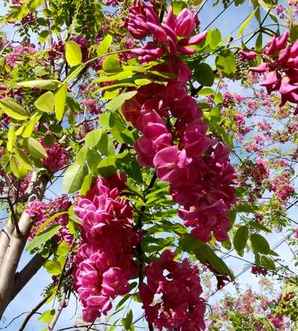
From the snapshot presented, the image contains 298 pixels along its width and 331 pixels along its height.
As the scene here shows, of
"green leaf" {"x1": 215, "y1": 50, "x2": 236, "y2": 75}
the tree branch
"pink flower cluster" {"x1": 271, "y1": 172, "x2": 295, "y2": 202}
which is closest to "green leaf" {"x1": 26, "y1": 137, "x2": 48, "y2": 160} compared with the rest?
"green leaf" {"x1": 215, "y1": 50, "x2": 236, "y2": 75}

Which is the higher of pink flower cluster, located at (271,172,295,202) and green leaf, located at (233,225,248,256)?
pink flower cluster, located at (271,172,295,202)

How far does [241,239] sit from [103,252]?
1.55 feet

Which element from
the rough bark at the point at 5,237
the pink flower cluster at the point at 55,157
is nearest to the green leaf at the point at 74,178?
the pink flower cluster at the point at 55,157

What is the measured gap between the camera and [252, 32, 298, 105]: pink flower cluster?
54.1 inches

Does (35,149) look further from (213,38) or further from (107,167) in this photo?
(213,38)

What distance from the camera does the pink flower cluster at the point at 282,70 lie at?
1.38 metres

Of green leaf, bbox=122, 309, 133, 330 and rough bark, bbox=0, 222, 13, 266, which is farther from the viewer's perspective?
rough bark, bbox=0, 222, 13, 266

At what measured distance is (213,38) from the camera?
156 centimetres

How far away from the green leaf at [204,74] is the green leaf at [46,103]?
1.39 ft

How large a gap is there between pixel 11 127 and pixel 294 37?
832mm

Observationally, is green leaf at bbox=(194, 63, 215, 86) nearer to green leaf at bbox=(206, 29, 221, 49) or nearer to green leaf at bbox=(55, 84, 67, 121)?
green leaf at bbox=(206, 29, 221, 49)

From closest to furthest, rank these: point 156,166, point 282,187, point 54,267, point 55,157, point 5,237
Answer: point 156,166 → point 54,267 → point 55,157 → point 5,237 → point 282,187

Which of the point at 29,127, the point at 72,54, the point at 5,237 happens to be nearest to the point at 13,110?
the point at 29,127

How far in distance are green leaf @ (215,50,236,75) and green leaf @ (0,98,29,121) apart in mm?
578
